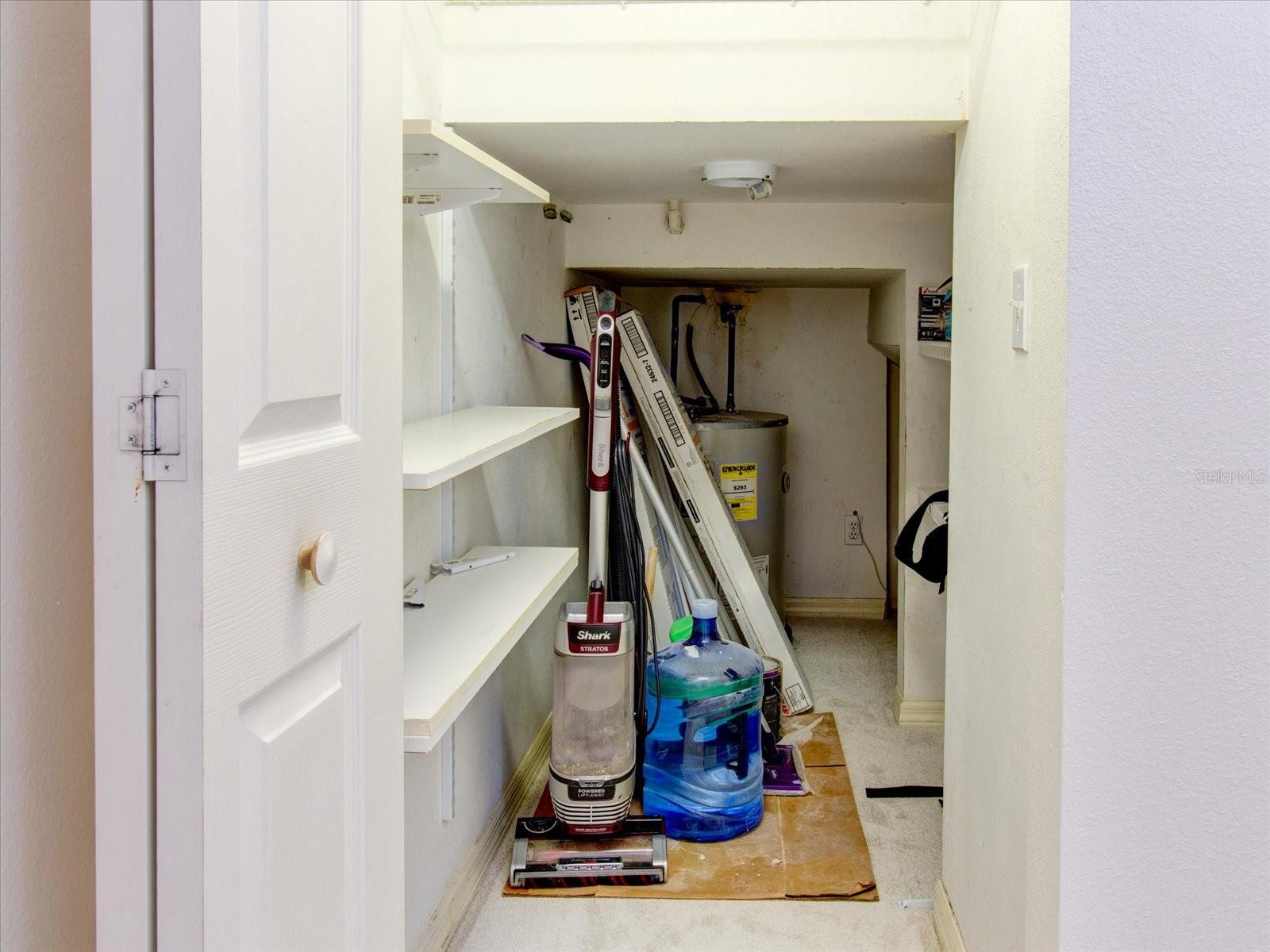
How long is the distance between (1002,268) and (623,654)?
139cm

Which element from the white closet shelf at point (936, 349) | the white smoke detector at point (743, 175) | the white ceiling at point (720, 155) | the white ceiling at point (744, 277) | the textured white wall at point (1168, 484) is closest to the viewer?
the textured white wall at point (1168, 484)

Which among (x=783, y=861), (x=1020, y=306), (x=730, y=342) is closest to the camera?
(x=1020, y=306)

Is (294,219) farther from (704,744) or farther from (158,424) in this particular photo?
(704,744)

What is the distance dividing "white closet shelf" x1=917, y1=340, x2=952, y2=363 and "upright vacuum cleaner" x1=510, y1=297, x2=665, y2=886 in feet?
3.36

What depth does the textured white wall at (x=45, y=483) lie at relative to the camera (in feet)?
2.71

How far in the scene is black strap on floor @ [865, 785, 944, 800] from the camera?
120 inches

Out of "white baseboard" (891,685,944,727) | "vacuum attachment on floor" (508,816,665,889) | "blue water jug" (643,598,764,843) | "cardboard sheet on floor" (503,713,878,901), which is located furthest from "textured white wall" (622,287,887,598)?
"vacuum attachment on floor" (508,816,665,889)

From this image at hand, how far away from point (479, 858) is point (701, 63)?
1.80 metres

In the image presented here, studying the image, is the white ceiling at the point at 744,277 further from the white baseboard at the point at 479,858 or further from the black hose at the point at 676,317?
the white baseboard at the point at 479,858

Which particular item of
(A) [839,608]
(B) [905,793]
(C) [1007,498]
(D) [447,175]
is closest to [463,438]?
(D) [447,175]

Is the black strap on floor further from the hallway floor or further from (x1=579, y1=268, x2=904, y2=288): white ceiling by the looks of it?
(x1=579, y1=268, x2=904, y2=288): white ceiling

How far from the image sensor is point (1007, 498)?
1.73 metres

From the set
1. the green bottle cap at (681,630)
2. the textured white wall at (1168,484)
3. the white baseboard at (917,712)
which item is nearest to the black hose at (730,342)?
the white baseboard at (917,712)

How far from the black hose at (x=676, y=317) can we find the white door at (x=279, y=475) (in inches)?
145
